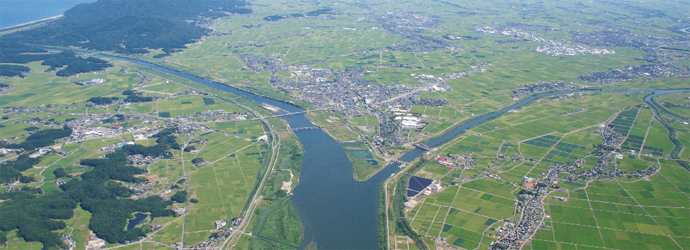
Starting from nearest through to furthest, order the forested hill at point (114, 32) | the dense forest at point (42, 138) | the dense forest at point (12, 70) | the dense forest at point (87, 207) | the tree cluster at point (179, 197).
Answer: the dense forest at point (87, 207), the tree cluster at point (179, 197), the dense forest at point (42, 138), the dense forest at point (12, 70), the forested hill at point (114, 32)

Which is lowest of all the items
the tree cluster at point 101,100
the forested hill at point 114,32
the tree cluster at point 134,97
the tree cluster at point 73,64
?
the tree cluster at point 134,97

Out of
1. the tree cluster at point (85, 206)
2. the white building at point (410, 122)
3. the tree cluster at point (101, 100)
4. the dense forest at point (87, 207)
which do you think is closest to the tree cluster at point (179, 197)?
the tree cluster at point (85, 206)

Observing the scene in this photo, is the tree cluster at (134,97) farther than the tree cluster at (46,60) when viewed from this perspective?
No

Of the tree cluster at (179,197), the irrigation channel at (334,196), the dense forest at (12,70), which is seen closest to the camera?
the irrigation channel at (334,196)

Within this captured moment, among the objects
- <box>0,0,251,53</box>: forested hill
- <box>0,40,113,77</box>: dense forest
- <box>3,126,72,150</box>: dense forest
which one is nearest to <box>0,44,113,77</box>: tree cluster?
<box>0,40,113,77</box>: dense forest

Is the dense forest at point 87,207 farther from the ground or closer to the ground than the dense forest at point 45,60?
closer to the ground

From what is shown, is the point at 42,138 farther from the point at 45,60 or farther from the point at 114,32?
the point at 114,32

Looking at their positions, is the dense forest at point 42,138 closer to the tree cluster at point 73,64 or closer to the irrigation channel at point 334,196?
the irrigation channel at point 334,196
